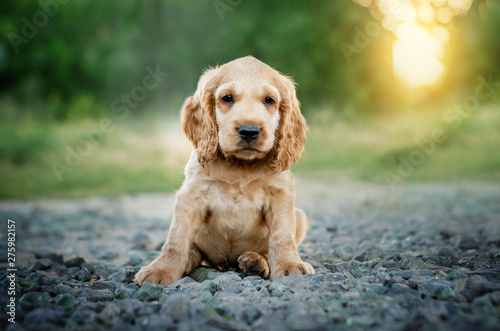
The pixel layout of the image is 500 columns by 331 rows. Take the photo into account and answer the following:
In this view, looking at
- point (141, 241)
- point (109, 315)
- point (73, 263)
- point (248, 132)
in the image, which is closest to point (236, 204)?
point (248, 132)

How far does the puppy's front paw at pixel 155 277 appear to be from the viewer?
3186 mm

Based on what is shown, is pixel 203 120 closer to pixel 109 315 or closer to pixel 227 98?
pixel 227 98

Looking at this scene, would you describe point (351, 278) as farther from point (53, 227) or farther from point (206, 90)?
point (53, 227)

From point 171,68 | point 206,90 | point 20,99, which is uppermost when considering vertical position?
point 171,68

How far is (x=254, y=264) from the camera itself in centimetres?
347

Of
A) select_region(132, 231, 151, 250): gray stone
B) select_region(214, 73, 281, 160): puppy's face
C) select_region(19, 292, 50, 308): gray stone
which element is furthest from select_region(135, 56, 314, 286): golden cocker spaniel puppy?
select_region(132, 231, 151, 250): gray stone

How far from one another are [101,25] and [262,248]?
13697 millimetres

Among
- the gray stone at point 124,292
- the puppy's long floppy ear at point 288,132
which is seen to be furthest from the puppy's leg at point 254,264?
the gray stone at point 124,292

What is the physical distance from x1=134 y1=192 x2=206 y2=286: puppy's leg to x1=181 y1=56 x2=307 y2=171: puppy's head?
15.0 inches

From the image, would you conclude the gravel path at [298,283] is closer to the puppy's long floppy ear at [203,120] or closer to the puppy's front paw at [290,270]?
the puppy's front paw at [290,270]

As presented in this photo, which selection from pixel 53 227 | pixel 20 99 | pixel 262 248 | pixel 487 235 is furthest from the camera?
pixel 20 99

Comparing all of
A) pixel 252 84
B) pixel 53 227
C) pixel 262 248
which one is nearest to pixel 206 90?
pixel 252 84

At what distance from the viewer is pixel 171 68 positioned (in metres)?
14.6

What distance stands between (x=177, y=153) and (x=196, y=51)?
3707 mm
